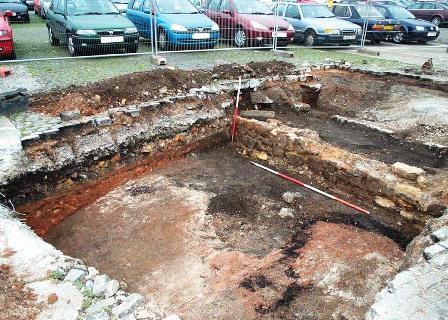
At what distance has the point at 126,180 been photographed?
6559mm

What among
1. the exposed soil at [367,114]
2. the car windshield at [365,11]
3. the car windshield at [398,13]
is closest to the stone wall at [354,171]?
the exposed soil at [367,114]

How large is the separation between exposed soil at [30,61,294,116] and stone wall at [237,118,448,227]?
1798mm

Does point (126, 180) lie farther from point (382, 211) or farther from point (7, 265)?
point (382, 211)

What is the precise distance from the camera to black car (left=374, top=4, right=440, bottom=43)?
54.4 feet

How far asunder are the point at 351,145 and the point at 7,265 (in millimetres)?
5840

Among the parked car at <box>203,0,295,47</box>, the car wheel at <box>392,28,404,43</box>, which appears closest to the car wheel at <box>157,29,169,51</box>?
the parked car at <box>203,0,295,47</box>

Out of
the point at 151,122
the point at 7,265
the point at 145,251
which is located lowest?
the point at 145,251

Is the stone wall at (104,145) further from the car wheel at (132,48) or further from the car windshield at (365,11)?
the car windshield at (365,11)

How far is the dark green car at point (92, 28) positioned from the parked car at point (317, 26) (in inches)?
241

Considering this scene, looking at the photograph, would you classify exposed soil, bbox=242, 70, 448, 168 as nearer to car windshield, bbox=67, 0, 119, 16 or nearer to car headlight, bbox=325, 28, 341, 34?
car headlight, bbox=325, 28, 341, 34

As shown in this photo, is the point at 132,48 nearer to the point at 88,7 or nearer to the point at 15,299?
the point at 88,7

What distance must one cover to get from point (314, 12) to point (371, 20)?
2723 mm

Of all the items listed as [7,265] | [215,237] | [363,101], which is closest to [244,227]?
[215,237]

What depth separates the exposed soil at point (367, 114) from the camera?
6961 millimetres
